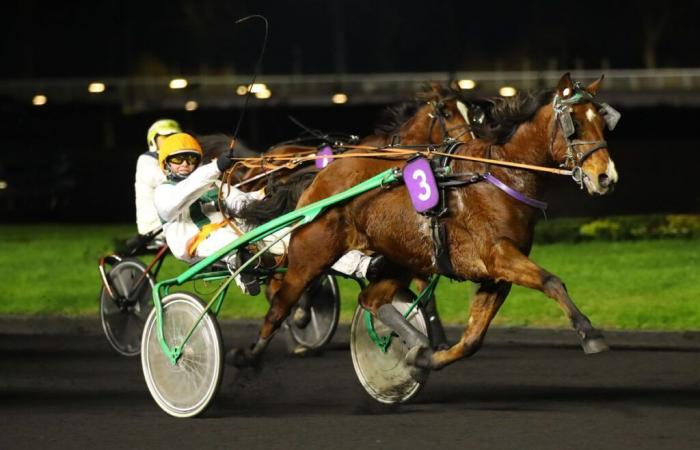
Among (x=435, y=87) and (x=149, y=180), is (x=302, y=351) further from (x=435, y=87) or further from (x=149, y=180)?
(x=435, y=87)

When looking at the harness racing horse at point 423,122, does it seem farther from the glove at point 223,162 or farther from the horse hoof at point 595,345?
the horse hoof at point 595,345

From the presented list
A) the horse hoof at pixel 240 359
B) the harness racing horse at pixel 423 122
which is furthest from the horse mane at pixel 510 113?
the harness racing horse at pixel 423 122

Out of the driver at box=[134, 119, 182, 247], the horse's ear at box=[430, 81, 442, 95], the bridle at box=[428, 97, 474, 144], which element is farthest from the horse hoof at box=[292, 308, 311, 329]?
the horse's ear at box=[430, 81, 442, 95]

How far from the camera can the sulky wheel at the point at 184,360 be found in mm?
8961

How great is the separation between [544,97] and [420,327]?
157cm

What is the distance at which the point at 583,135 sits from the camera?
8.66 metres

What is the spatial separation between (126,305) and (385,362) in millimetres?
3443

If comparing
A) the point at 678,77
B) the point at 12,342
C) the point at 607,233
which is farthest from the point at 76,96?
the point at 12,342

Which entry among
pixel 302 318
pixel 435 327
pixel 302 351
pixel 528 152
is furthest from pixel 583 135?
pixel 302 351

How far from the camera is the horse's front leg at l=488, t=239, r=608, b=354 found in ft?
26.6

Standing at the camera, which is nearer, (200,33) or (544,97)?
(544,97)

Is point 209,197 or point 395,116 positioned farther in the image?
point 395,116

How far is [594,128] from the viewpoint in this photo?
8.66 m

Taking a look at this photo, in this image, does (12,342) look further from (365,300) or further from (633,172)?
(633,172)
